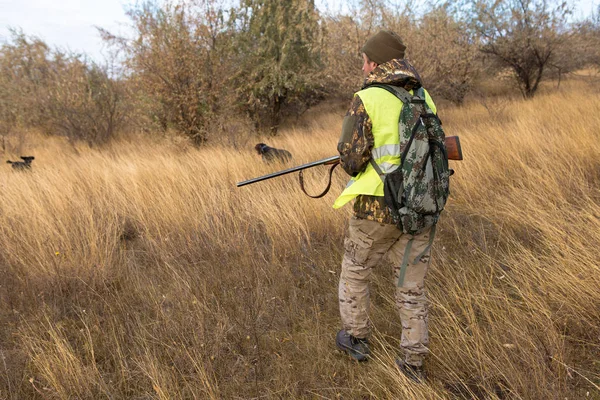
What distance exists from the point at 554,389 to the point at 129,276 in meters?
2.89

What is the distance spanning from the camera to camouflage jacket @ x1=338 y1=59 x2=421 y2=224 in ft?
5.35

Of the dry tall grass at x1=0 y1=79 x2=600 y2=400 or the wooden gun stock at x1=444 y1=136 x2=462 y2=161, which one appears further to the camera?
the wooden gun stock at x1=444 y1=136 x2=462 y2=161

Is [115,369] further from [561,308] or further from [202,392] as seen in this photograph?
[561,308]

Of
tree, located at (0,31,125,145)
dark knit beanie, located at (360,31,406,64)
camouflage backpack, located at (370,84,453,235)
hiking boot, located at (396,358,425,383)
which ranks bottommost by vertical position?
hiking boot, located at (396,358,425,383)

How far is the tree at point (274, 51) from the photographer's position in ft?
36.4

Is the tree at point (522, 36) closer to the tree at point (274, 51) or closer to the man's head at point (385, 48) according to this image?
the tree at point (274, 51)

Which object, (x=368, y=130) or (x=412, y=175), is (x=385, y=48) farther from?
(x=412, y=175)

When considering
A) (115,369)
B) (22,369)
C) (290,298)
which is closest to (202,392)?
(115,369)

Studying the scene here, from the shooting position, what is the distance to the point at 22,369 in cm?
201

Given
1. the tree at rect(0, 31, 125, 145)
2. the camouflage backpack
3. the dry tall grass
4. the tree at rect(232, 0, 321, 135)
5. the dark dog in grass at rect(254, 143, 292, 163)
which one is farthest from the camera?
the tree at rect(232, 0, 321, 135)

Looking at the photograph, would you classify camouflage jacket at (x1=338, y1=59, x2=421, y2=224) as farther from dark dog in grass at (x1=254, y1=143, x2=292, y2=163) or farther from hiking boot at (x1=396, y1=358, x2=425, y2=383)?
dark dog in grass at (x1=254, y1=143, x2=292, y2=163)

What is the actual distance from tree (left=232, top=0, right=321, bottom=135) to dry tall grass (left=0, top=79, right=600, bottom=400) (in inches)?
294

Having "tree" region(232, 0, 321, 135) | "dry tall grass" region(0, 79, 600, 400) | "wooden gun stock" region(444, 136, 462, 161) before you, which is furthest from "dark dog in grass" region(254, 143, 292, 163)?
"tree" region(232, 0, 321, 135)

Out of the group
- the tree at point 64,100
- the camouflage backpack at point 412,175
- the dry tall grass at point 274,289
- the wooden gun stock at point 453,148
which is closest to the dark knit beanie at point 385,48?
the camouflage backpack at point 412,175
